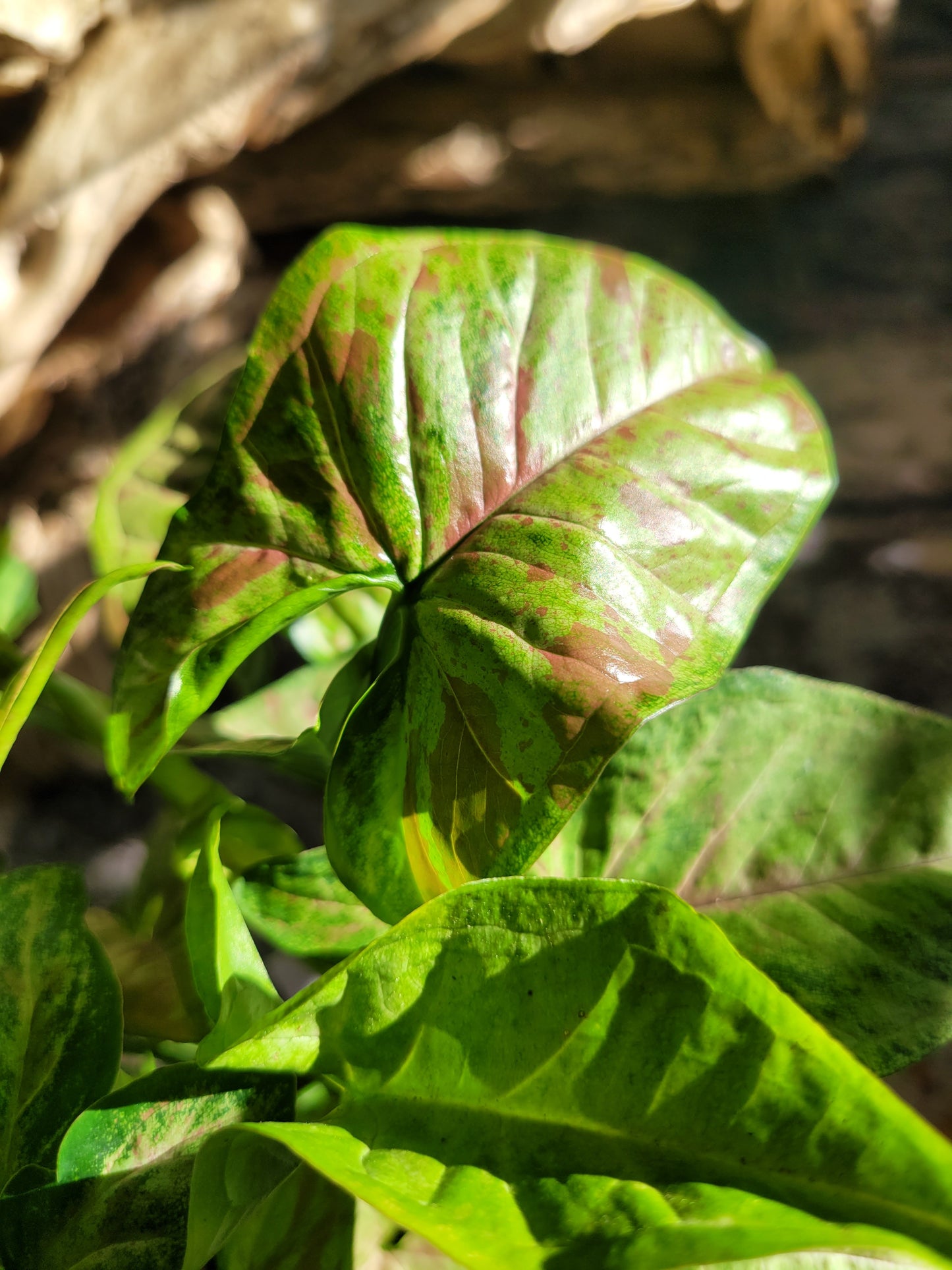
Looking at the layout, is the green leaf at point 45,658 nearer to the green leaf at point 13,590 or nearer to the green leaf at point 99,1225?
the green leaf at point 99,1225

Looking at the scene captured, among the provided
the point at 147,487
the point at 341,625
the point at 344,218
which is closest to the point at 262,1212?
the point at 341,625

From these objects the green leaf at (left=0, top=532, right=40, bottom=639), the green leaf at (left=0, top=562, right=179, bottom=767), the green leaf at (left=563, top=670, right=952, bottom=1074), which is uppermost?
the green leaf at (left=0, top=562, right=179, bottom=767)

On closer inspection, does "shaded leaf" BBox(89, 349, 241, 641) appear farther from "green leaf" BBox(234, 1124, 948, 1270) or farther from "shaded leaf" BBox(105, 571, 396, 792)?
"green leaf" BBox(234, 1124, 948, 1270)

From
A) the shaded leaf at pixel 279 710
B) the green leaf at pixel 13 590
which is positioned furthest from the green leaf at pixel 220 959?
the green leaf at pixel 13 590

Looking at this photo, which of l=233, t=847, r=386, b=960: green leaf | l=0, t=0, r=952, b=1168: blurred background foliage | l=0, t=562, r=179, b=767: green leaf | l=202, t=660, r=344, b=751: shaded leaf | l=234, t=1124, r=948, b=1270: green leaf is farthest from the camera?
l=0, t=0, r=952, b=1168: blurred background foliage

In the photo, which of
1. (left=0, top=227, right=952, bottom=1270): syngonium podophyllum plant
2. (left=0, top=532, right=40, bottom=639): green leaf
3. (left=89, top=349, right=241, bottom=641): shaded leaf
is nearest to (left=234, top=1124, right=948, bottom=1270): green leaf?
(left=0, top=227, right=952, bottom=1270): syngonium podophyllum plant

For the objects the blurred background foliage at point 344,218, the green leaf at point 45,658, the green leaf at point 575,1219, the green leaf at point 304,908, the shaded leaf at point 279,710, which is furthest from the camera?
the blurred background foliage at point 344,218

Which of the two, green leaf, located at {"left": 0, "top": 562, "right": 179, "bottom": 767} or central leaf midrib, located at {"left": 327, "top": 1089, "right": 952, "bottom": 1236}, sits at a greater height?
green leaf, located at {"left": 0, "top": 562, "right": 179, "bottom": 767}
